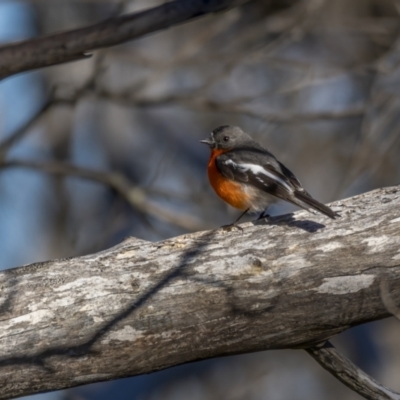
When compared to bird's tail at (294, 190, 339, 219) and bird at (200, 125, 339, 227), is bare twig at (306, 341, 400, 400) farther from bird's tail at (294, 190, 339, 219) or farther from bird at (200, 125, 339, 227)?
bird at (200, 125, 339, 227)

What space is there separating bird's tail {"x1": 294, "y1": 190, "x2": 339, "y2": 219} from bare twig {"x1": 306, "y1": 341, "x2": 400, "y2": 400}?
82 centimetres

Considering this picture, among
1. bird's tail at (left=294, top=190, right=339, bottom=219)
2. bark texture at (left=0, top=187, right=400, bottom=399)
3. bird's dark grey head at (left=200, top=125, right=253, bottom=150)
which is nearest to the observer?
bark texture at (left=0, top=187, right=400, bottom=399)

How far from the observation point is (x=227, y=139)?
20.5 feet

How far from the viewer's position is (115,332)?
3768mm

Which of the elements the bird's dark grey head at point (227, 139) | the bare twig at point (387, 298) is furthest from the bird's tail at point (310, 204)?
the bird's dark grey head at point (227, 139)

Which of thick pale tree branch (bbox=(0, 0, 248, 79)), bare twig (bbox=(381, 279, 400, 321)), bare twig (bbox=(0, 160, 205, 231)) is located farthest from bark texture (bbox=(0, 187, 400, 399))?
bare twig (bbox=(0, 160, 205, 231))

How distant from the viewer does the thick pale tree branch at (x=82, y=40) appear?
1875 mm

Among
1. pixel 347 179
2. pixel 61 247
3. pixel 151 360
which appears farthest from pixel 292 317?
pixel 61 247

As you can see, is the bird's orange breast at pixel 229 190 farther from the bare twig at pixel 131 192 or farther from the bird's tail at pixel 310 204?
the bare twig at pixel 131 192

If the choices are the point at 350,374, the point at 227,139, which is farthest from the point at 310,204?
the point at 227,139

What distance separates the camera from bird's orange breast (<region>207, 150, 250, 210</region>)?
5520 mm

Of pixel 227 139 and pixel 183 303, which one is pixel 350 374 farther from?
pixel 227 139

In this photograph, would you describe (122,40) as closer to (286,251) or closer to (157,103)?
(286,251)

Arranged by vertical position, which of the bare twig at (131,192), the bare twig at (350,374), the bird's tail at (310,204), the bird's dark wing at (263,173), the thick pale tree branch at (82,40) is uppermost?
the bare twig at (131,192)
